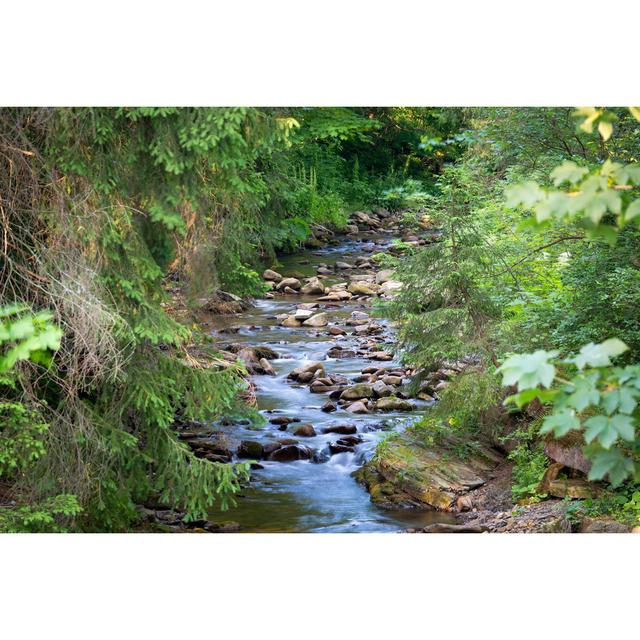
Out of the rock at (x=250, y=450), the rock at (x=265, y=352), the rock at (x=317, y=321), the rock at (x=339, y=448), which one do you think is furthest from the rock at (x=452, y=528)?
the rock at (x=317, y=321)

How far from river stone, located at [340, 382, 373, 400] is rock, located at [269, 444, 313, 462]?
92 centimetres

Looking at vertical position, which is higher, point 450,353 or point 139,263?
point 139,263

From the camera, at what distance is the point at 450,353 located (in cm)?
486

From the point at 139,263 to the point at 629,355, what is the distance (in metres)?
2.38

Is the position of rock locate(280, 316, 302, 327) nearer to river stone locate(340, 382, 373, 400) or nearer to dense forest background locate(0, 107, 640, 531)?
river stone locate(340, 382, 373, 400)

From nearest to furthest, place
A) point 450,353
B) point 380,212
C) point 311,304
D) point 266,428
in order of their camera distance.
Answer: point 450,353 < point 266,428 < point 380,212 < point 311,304

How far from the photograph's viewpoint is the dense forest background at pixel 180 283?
3396 millimetres

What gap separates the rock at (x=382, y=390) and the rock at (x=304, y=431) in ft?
2.60

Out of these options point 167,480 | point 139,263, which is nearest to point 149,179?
point 139,263

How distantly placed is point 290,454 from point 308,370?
1413mm

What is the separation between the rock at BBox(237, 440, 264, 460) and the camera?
5164 mm

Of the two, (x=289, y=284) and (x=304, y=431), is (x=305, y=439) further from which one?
(x=289, y=284)

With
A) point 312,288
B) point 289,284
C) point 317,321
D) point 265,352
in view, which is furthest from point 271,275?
point 265,352

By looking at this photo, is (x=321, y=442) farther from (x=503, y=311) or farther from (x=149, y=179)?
(x=149, y=179)
